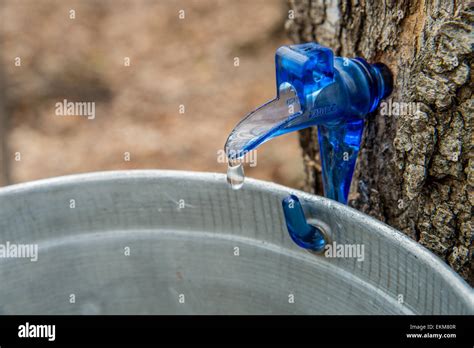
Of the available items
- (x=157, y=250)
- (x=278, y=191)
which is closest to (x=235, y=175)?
(x=278, y=191)

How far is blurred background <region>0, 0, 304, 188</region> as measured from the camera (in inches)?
94.3

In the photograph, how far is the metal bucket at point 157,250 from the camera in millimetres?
965

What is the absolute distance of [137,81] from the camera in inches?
106

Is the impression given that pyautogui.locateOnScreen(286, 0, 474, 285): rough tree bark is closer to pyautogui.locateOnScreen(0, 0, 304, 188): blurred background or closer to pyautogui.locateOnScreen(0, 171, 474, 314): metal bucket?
pyautogui.locateOnScreen(0, 171, 474, 314): metal bucket

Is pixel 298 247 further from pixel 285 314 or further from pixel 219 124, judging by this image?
pixel 219 124

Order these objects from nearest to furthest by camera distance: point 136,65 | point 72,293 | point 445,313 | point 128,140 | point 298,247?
point 445,313 → point 298,247 → point 72,293 → point 128,140 → point 136,65

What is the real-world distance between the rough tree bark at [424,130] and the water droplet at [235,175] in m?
0.24

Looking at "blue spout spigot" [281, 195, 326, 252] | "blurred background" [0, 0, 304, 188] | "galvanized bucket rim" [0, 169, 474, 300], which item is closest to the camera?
"galvanized bucket rim" [0, 169, 474, 300]

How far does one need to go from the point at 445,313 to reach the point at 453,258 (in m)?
0.23

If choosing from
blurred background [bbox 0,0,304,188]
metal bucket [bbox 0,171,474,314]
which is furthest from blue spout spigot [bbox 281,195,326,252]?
blurred background [bbox 0,0,304,188]

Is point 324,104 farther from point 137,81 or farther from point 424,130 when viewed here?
point 137,81

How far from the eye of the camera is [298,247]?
0.95 meters

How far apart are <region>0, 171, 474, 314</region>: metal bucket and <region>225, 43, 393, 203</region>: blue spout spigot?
95 millimetres
